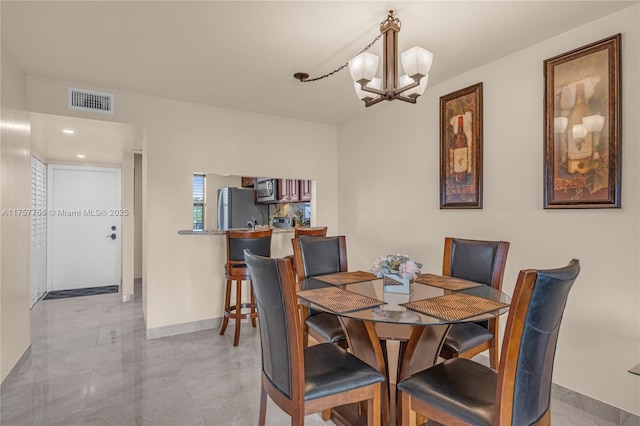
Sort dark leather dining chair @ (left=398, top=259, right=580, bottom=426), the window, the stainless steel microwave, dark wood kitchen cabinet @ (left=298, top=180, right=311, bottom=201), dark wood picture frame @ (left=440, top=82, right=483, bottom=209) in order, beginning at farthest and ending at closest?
the window → the stainless steel microwave → dark wood kitchen cabinet @ (left=298, top=180, right=311, bottom=201) → dark wood picture frame @ (left=440, top=82, right=483, bottom=209) → dark leather dining chair @ (left=398, top=259, right=580, bottom=426)

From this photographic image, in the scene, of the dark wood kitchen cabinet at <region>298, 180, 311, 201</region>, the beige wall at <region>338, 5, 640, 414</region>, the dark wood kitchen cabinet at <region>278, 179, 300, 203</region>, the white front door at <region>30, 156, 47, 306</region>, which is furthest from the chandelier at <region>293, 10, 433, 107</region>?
the white front door at <region>30, 156, 47, 306</region>

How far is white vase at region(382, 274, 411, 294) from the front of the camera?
1.96 meters

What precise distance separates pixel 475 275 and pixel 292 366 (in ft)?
5.18

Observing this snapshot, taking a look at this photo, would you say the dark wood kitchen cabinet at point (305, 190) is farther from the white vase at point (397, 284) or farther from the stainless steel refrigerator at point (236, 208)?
the white vase at point (397, 284)

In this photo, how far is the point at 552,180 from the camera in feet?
7.76

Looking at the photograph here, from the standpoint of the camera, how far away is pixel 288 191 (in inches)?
218

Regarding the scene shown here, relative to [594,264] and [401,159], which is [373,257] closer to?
[401,159]

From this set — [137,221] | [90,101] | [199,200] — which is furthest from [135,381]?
[137,221]

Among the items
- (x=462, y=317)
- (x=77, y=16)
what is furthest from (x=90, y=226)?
(x=462, y=317)

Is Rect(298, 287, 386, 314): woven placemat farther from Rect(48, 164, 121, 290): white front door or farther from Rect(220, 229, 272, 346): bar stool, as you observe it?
Rect(48, 164, 121, 290): white front door

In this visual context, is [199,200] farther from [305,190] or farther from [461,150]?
[461,150]

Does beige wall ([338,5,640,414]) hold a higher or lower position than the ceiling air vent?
lower

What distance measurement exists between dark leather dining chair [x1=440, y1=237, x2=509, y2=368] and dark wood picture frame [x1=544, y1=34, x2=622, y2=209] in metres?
0.53

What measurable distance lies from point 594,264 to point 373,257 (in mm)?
2159
